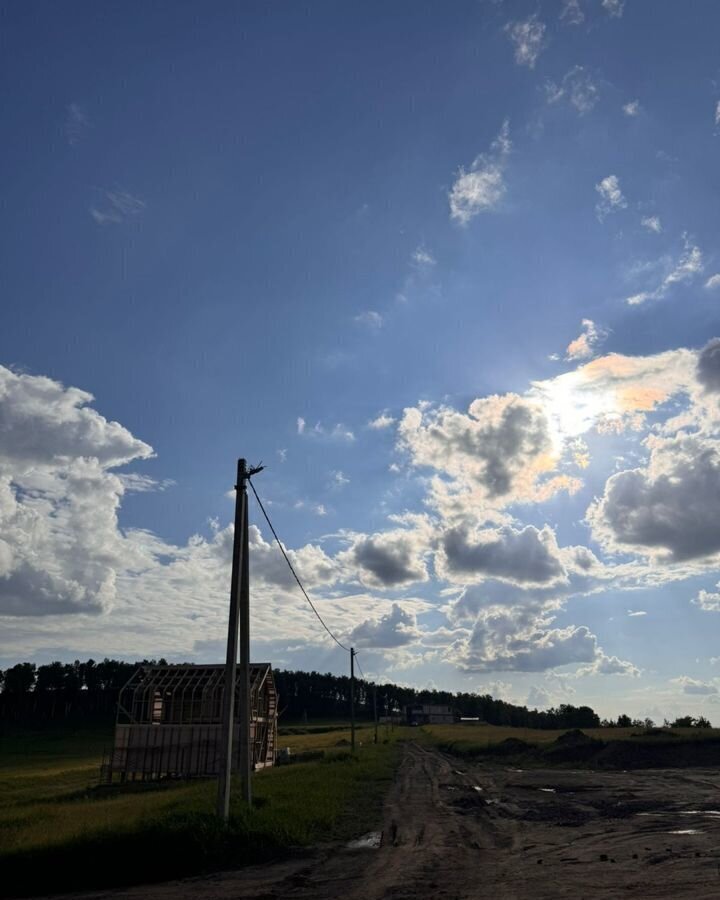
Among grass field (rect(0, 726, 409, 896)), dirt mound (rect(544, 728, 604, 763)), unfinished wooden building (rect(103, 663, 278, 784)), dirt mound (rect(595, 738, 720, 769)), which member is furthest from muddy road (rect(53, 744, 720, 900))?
dirt mound (rect(544, 728, 604, 763))

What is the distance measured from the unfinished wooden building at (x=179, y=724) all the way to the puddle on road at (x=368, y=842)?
21.9 metres

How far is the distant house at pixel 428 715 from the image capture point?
639 feet

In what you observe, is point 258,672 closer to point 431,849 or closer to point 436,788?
point 436,788

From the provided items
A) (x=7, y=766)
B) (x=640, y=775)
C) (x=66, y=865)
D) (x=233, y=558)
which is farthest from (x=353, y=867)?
(x=7, y=766)

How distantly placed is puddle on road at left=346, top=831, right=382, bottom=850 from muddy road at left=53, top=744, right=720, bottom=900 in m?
0.16

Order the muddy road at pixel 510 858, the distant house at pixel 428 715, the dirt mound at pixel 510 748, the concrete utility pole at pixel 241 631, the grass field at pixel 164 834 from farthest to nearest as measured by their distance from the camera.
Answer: the distant house at pixel 428 715, the dirt mound at pixel 510 748, the concrete utility pole at pixel 241 631, the grass field at pixel 164 834, the muddy road at pixel 510 858

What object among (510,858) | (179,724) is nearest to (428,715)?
(179,724)

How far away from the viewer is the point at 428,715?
19512 cm

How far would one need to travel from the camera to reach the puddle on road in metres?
18.1

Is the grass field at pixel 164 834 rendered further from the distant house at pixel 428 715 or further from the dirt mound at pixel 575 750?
the distant house at pixel 428 715

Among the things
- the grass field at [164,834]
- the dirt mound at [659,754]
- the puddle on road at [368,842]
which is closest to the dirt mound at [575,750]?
the dirt mound at [659,754]

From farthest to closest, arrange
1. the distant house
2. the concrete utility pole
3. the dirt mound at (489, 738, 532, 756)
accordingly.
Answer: the distant house < the dirt mound at (489, 738, 532, 756) < the concrete utility pole

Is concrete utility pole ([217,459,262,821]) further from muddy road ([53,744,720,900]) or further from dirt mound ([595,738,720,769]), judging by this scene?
dirt mound ([595,738,720,769])

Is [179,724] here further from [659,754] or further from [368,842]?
[659,754]
